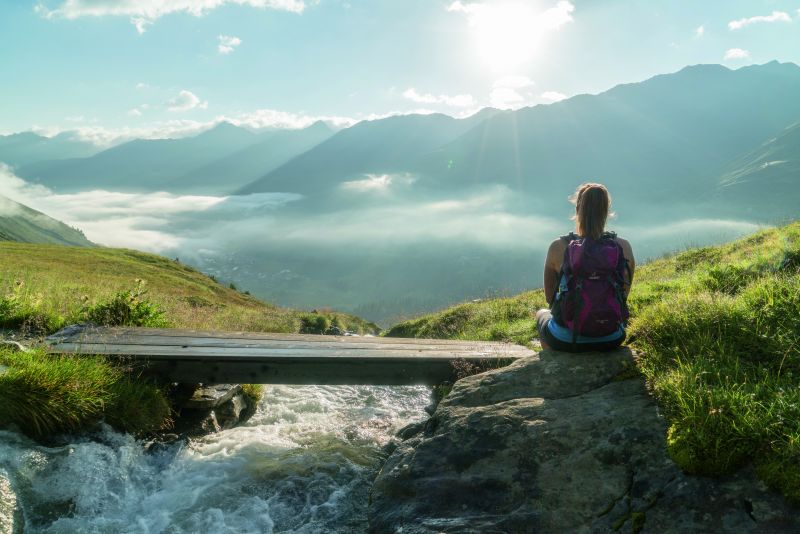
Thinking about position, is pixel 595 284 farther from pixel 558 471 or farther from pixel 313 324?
pixel 313 324

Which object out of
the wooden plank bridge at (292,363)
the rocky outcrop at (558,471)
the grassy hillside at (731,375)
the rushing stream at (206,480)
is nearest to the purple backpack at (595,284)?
the rocky outcrop at (558,471)

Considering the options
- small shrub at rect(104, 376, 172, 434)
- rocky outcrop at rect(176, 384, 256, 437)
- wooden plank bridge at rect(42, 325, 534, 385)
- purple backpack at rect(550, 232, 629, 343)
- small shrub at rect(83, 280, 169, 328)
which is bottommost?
rocky outcrop at rect(176, 384, 256, 437)

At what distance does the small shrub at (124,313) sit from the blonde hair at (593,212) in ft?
35.1

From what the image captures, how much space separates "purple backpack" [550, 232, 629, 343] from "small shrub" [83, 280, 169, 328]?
10478 millimetres

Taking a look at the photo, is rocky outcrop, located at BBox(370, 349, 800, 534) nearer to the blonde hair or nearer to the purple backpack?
the purple backpack

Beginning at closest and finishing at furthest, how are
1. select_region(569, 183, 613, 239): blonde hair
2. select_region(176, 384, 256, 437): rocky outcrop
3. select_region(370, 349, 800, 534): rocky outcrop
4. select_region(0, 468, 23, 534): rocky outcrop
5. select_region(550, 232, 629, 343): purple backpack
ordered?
select_region(370, 349, 800, 534): rocky outcrop → select_region(0, 468, 23, 534): rocky outcrop → select_region(550, 232, 629, 343): purple backpack → select_region(569, 183, 613, 239): blonde hair → select_region(176, 384, 256, 437): rocky outcrop

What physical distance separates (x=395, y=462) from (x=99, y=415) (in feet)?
15.2

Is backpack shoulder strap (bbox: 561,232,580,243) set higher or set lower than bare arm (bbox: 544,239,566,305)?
higher

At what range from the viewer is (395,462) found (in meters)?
6.54

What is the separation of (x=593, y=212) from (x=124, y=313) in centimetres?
Answer: 1115

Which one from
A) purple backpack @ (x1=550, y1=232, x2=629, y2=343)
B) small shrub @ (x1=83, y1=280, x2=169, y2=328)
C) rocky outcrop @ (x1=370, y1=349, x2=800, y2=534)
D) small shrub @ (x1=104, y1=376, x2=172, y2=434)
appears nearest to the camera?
rocky outcrop @ (x1=370, y1=349, x2=800, y2=534)

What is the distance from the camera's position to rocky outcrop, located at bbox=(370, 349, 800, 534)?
4.38m

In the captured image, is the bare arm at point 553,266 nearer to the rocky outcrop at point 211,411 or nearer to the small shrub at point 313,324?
the rocky outcrop at point 211,411

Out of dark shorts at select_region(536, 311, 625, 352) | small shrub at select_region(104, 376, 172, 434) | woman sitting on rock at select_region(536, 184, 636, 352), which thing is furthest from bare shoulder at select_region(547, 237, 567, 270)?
small shrub at select_region(104, 376, 172, 434)
